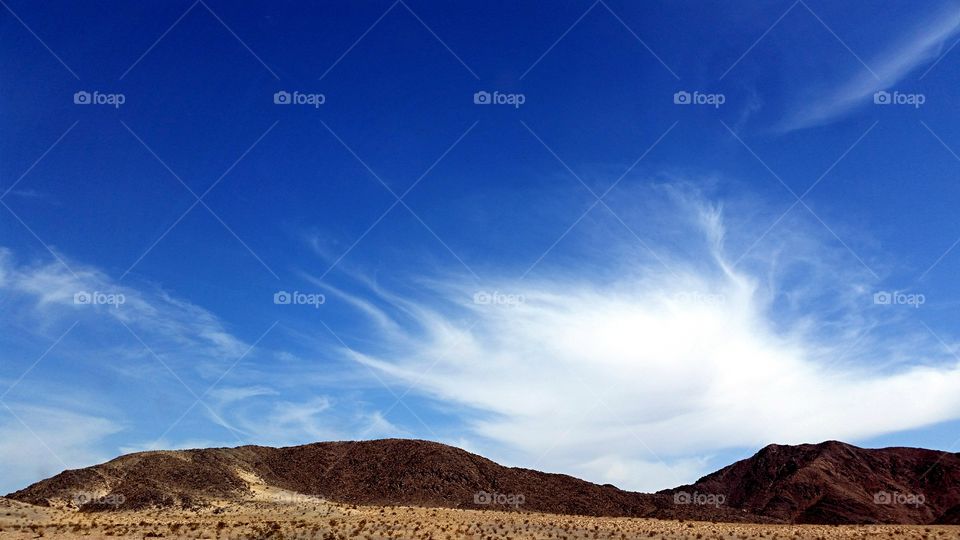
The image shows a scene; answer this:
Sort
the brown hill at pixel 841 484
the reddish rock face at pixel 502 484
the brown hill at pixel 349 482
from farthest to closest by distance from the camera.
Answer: the brown hill at pixel 841 484 → the reddish rock face at pixel 502 484 → the brown hill at pixel 349 482

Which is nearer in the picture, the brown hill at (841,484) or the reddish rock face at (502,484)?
the reddish rock face at (502,484)

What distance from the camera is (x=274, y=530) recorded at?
46.8 m

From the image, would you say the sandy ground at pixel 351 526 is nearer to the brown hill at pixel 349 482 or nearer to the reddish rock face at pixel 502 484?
the brown hill at pixel 349 482

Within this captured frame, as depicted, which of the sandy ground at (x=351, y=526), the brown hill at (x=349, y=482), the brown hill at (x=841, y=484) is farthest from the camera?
the brown hill at (x=841, y=484)

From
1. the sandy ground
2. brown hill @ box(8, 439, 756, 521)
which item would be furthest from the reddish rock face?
→ the sandy ground

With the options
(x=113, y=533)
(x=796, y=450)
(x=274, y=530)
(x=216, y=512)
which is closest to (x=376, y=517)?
(x=274, y=530)

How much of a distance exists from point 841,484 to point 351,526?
71.0 m

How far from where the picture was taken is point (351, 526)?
49.4m

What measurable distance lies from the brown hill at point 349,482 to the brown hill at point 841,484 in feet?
36.9

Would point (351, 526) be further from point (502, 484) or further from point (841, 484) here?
point (841, 484)

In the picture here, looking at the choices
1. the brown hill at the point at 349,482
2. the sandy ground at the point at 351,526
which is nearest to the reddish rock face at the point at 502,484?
the brown hill at the point at 349,482

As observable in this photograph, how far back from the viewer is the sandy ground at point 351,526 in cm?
4509

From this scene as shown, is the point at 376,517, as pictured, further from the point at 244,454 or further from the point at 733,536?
the point at 244,454

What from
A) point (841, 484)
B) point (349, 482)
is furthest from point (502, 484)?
point (841, 484)
